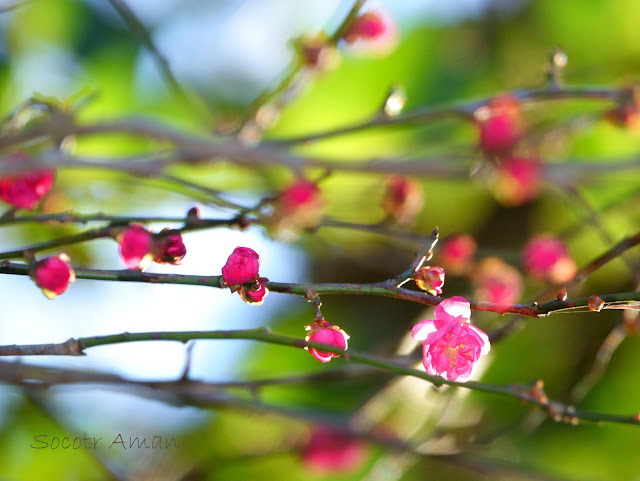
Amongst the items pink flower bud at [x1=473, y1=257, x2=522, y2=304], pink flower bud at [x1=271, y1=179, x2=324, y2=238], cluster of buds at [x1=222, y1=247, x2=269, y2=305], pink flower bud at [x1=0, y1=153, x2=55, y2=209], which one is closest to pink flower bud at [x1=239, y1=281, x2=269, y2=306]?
cluster of buds at [x1=222, y1=247, x2=269, y2=305]

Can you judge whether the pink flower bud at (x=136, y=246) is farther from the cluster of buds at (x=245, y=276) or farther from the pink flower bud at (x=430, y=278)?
the pink flower bud at (x=430, y=278)

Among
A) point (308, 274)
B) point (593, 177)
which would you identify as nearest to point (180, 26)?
point (308, 274)

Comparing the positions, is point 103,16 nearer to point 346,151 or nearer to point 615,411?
point 346,151

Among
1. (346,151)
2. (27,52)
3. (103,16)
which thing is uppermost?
(103,16)

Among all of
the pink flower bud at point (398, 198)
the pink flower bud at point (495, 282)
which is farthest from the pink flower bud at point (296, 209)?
the pink flower bud at point (495, 282)

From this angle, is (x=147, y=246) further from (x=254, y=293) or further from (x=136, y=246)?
(x=254, y=293)

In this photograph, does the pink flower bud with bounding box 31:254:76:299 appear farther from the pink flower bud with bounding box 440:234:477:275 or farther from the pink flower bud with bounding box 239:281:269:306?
the pink flower bud with bounding box 440:234:477:275
